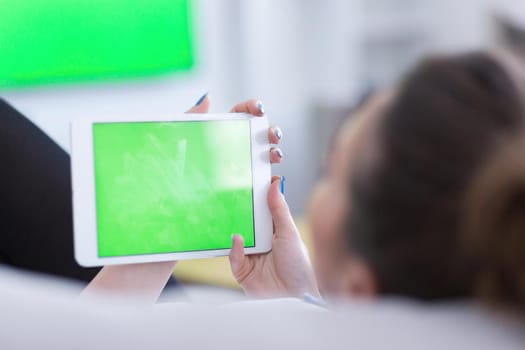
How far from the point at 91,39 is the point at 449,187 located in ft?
5.63

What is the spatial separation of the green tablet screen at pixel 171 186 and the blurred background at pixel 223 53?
3.39ft

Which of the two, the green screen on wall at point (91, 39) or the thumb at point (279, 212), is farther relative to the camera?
the green screen on wall at point (91, 39)

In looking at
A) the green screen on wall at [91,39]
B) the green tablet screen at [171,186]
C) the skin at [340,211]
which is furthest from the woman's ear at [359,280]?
the green screen on wall at [91,39]

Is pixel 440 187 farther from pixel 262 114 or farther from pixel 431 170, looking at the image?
pixel 262 114

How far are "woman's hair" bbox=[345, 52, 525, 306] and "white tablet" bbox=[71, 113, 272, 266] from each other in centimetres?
36

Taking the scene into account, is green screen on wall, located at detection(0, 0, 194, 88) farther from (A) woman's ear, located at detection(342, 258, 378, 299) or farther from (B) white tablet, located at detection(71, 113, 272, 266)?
(A) woman's ear, located at detection(342, 258, 378, 299)

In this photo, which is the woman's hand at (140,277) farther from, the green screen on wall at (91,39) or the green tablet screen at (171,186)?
the green screen on wall at (91,39)

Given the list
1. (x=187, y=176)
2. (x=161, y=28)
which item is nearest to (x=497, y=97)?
(x=187, y=176)

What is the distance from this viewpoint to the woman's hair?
1.08 ft

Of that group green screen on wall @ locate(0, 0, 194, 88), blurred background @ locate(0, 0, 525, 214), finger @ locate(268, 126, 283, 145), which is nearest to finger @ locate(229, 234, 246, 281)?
finger @ locate(268, 126, 283, 145)

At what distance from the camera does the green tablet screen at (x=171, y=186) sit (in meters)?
0.67

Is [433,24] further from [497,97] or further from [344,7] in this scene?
[497,97]

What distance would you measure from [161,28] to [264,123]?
1.38 metres

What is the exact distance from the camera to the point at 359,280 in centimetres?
38
